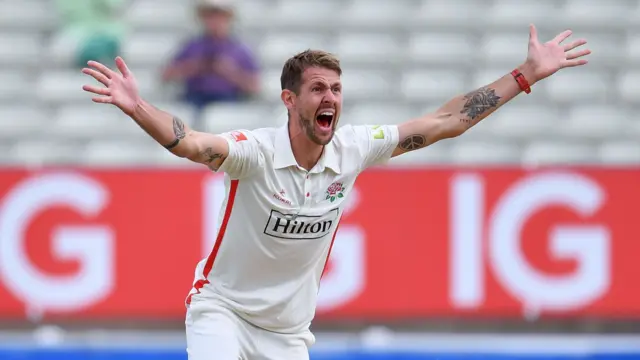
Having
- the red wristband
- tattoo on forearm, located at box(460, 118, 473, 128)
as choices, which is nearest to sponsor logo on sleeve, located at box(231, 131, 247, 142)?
tattoo on forearm, located at box(460, 118, 473, 128)

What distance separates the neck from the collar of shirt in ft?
0.09

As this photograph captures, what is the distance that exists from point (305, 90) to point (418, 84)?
6458 mm

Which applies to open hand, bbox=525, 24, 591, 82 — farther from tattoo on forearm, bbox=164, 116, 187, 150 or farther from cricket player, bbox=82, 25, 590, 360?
tattoo on forearm, bbox=164, 116, 187, 150

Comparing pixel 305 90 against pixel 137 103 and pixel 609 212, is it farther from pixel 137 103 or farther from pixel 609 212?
pixel 609 212

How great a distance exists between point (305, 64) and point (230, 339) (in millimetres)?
1352

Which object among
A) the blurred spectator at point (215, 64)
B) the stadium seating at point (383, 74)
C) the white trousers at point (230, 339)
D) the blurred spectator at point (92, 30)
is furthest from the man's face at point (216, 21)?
the white trousers at point (230, 339)

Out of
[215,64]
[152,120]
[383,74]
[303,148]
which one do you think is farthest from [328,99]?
[383,74]

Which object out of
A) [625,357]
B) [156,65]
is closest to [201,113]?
[156,65]

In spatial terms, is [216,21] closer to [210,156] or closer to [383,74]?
[383,74]

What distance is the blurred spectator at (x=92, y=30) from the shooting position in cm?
1165

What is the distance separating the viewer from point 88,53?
11758 millimetres

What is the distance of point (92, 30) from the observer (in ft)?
38.6

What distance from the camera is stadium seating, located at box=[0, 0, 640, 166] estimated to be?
1109 cm

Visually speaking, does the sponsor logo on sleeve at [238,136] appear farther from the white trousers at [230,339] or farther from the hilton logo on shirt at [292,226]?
the white trousers at [230,339]
